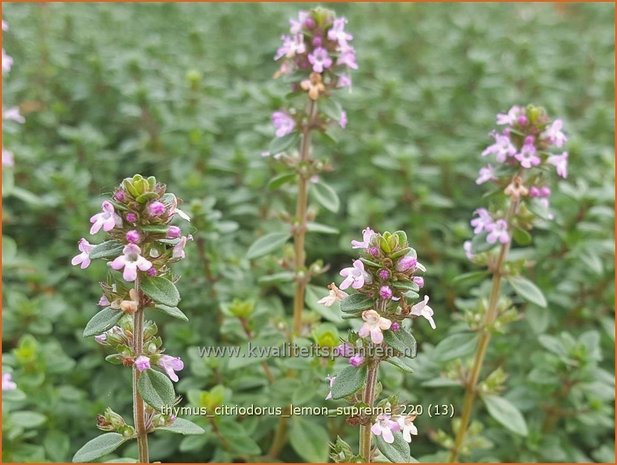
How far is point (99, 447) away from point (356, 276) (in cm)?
90

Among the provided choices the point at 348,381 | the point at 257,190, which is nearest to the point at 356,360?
the point at 348,381

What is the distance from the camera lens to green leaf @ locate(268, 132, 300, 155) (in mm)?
2613

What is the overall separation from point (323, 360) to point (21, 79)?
3388 millimetres

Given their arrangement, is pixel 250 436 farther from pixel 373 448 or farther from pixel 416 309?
pixel 416 309

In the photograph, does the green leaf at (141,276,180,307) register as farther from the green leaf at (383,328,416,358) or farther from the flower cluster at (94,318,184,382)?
the green leaf at (383,328,416,358)

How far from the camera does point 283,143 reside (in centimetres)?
266

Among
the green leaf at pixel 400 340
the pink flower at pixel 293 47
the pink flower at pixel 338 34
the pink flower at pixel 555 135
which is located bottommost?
the green leaf at pixel 400 340

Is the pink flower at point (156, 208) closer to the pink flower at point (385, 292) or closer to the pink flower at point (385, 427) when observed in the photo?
the pink flower at point (385, 292)

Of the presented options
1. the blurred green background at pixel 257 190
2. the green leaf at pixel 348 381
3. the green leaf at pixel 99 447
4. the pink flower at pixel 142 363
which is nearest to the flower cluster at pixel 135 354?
the pink flower at pixel 142 363

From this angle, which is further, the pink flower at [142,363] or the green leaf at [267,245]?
the green leaf at [267,245]

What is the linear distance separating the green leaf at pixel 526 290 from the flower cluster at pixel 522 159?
0.77 feet

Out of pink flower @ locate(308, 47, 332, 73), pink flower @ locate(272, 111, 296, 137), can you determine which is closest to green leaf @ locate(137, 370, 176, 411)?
pink flower @ locate(272, 111, 296, 137)

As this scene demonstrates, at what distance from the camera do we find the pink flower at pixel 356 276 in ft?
5.80

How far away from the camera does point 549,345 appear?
2996mm
